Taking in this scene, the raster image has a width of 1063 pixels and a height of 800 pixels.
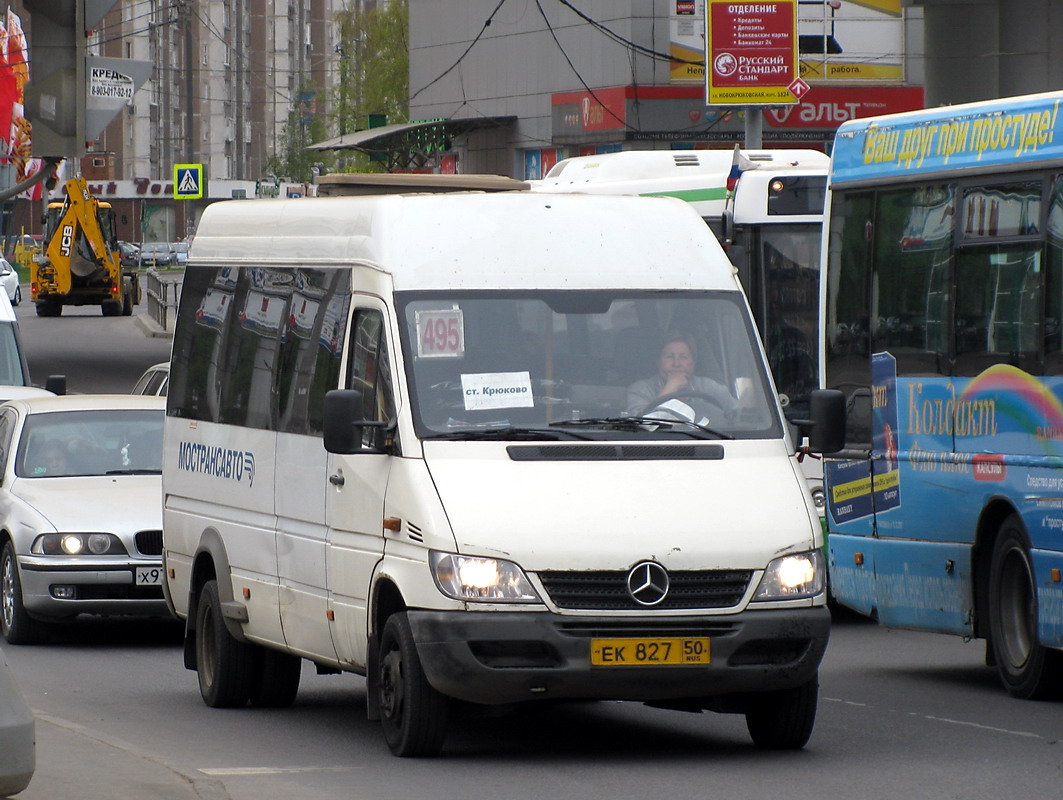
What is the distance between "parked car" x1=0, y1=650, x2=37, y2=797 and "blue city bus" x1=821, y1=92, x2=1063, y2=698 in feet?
18.3

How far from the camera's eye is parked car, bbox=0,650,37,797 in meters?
6.41

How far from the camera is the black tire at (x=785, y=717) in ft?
29.6

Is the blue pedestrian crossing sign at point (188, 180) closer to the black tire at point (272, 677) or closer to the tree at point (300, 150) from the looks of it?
the black tire at point (272, 677)

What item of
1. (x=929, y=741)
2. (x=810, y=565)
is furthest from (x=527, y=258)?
(x=929, y=741)

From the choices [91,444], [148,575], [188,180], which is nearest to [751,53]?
[91,444]

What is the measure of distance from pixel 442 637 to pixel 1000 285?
4.16 metres

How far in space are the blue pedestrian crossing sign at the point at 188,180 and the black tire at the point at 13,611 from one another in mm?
33182

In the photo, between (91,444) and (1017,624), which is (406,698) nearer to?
(1017,624)

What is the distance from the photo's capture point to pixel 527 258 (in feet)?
31.0

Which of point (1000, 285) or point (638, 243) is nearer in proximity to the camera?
point (638, 243)

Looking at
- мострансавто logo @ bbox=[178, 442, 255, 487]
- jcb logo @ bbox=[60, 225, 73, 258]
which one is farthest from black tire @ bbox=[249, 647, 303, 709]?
jcb logo @ bbox=[60, 225, 73, 258]


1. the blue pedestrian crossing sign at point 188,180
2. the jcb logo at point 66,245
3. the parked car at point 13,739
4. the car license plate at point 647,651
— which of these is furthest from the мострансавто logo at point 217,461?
the jcb logo at point 66,245

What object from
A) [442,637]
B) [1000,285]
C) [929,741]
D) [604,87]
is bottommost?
[929,741]

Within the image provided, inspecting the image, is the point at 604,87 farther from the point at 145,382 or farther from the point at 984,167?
the point at 984,167
